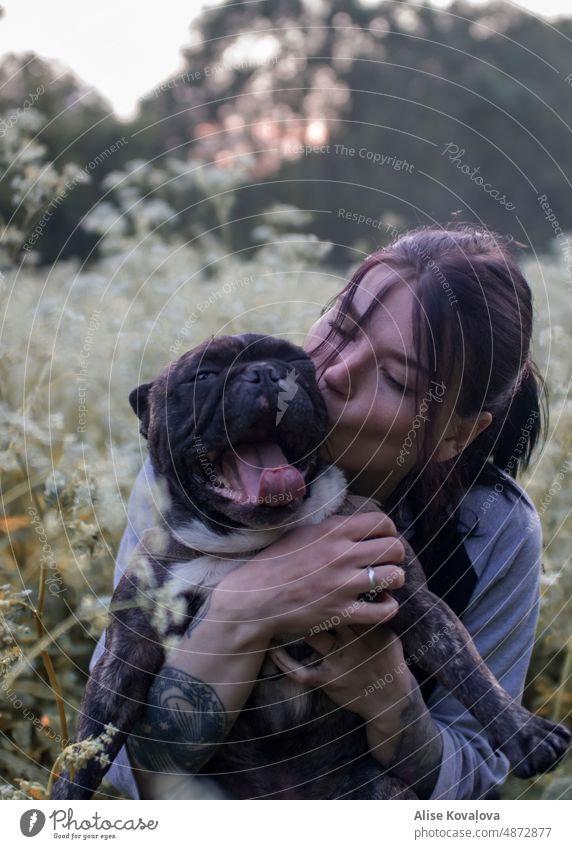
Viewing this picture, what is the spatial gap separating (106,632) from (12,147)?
6.63ft

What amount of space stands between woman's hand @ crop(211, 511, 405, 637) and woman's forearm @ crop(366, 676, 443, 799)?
0.28m

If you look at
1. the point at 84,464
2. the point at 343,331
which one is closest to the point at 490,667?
the point at 343,331

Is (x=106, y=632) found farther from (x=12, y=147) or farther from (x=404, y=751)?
(x=12, y=147)

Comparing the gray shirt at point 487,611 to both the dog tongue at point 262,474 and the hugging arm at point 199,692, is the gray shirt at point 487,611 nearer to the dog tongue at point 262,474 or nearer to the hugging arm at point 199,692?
the hugging arm at point 199,692

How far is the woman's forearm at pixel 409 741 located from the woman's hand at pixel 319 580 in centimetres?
28

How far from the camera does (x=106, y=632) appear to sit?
8.54 ft

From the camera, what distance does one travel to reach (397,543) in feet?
8.46

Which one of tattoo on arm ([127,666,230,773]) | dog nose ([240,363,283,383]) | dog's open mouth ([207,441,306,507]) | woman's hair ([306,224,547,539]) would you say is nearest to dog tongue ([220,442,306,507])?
dog's open mouth ([207,441,306,507])

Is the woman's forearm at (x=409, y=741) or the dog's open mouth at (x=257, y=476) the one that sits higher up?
the dog's open mouth at (x=257, y=476)

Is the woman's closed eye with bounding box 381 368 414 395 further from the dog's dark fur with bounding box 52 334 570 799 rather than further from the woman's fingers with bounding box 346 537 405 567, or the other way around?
the woman's fingers with bounding box 346 537 405 567

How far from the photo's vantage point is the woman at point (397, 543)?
8.44 feet

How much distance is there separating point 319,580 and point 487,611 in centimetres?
59

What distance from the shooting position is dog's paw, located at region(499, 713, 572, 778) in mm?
2447

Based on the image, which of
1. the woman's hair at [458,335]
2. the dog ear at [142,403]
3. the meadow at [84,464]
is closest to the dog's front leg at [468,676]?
the woman's hair at [458,335]
